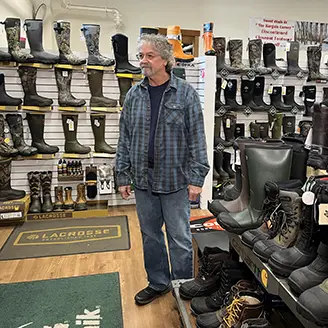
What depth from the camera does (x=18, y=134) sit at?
151 inches

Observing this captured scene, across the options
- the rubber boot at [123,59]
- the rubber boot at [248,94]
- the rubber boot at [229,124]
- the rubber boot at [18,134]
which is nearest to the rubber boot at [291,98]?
the rubber boot at [248,94]

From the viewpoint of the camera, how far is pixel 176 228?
7.06ft

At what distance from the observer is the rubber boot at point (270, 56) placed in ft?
14.9

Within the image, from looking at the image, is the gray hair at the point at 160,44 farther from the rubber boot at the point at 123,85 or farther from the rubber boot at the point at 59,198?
Answer: the rubber boot at the point at 59,198

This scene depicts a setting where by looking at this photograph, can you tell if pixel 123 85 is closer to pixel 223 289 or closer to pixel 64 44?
pixel 64 44

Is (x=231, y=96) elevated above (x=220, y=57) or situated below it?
below

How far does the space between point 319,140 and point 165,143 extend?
835 millimetres

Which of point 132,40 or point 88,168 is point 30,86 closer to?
point 88,168

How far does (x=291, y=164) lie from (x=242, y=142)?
24cm

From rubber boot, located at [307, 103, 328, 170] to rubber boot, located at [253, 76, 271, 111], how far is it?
3.01m

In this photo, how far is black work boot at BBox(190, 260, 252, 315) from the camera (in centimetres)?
169

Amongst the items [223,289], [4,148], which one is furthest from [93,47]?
[223,289]

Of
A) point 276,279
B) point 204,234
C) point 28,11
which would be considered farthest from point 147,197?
point 28,11

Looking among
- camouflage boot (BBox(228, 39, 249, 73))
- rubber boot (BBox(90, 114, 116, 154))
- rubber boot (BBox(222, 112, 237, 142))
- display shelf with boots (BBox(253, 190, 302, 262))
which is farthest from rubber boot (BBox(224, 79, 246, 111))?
display shelf with boots (BBox(253, 190, 302, 262))
